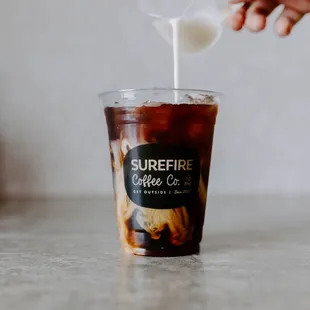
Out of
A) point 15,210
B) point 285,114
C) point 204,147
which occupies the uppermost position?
point 204,147

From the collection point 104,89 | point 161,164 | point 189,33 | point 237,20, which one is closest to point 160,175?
point 161,164

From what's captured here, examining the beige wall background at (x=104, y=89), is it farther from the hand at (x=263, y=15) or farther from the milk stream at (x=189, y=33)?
the milk stream at (x=189, y=33)

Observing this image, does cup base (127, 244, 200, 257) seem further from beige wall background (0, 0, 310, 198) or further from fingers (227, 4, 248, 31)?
beige wall background (0, 0, 310, 198)

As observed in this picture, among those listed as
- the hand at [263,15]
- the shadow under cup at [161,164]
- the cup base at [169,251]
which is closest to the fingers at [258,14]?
the hand at [263,15]

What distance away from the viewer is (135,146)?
66cm

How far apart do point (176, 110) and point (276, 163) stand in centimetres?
69

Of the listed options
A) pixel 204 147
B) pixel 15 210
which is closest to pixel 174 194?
pixel 204 147

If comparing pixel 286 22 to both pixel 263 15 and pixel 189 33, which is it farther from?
pixel 189 33

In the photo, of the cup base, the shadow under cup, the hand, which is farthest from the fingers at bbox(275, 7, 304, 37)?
the cup base

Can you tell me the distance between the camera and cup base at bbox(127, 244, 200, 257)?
2.15 feet

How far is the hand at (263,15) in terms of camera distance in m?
0.80

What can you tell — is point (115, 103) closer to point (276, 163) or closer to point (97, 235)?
point (97, 235)

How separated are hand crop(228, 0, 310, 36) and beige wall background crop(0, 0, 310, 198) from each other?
35 cm

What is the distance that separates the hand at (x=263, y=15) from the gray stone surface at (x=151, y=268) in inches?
10.6
